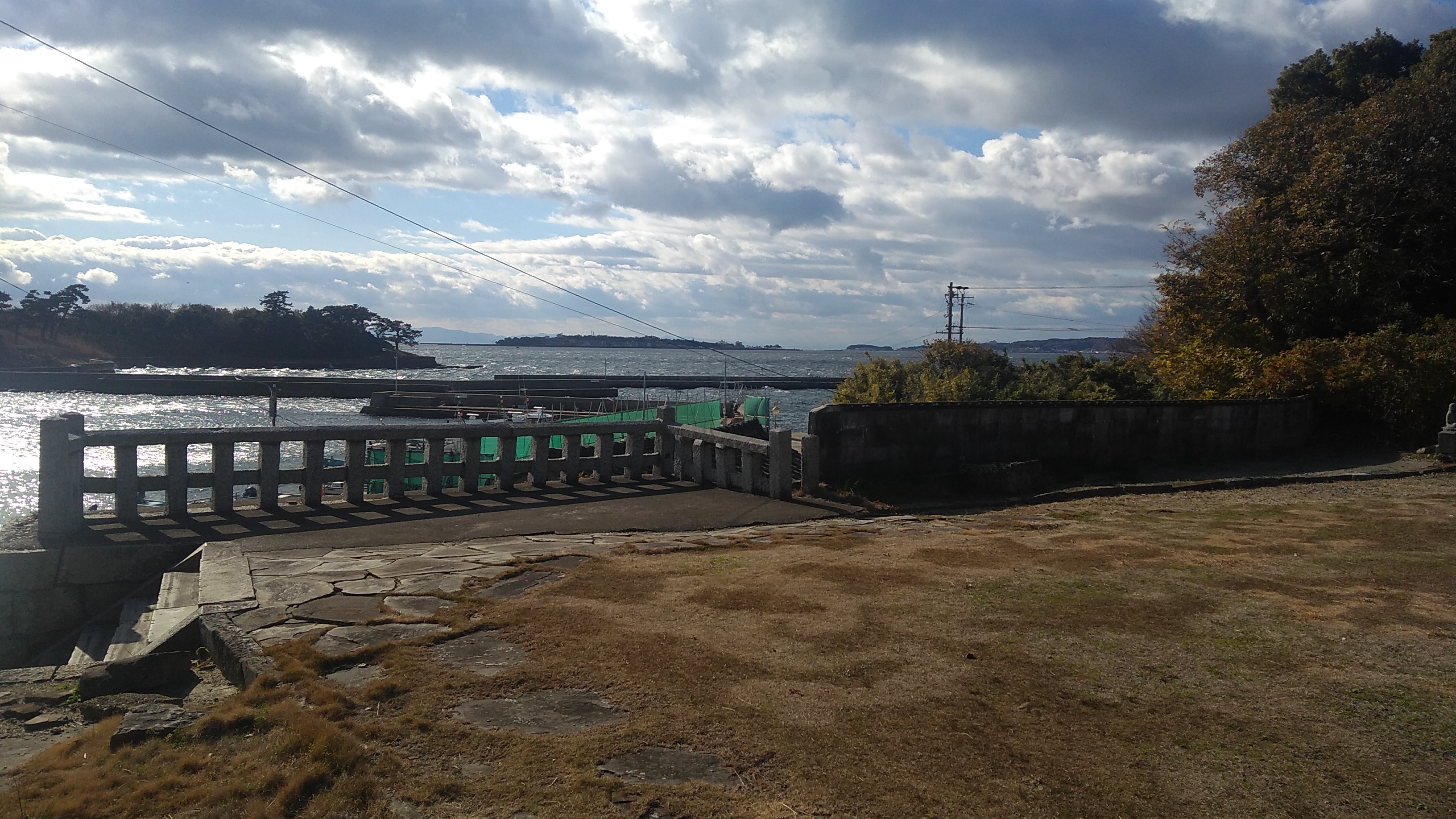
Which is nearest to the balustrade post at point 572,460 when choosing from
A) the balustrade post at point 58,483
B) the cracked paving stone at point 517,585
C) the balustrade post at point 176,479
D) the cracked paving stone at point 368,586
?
the balustrade post at point 176,479

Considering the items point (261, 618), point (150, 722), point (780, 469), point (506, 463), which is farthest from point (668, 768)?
point (506, 463)

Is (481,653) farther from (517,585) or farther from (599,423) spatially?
(599,423)

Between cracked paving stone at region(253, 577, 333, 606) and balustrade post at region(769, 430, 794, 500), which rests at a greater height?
balustrade post at region(769, 430, 794, 500)

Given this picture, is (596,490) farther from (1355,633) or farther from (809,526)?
(1355,633)

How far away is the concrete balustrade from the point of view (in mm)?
7754

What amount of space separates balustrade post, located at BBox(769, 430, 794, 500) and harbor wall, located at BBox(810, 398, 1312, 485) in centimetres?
50

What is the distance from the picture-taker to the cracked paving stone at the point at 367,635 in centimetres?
489

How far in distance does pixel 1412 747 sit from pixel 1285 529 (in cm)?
571

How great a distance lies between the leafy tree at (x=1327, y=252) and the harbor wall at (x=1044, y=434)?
269 centimetres

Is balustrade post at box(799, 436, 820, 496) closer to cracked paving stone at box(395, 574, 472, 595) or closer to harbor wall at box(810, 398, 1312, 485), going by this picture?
harbor wall at box(810, 398, 1312, 485)

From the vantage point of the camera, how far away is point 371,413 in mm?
61312

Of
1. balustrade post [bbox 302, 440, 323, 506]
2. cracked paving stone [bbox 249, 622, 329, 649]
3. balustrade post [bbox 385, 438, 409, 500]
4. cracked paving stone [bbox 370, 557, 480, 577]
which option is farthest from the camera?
balustrade post [bbox 385, 438, 409, 500]

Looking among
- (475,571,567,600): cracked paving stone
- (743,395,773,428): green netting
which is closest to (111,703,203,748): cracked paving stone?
(475,571,567,600): cracked paving stone

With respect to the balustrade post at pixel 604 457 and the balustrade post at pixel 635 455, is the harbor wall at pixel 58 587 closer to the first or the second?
the balustrade post at pixel 604 457
